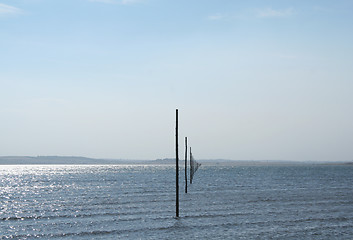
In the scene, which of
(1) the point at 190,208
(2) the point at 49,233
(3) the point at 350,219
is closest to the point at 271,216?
(3) the point at 350,219

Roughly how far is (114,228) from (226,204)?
64.1ft

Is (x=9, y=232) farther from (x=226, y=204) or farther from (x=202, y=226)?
(x=226, y=204)

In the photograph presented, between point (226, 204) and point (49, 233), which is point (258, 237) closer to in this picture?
point (49, 233)

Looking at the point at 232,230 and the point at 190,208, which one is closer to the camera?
the point at 232,230

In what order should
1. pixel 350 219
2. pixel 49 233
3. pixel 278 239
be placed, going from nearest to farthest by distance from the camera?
pixel 278 239 → pixel 49 233 → pixel 350 219

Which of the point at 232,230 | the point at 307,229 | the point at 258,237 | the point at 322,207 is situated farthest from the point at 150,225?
the point at 322,207

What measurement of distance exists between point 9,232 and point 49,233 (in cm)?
329

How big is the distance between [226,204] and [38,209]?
2052 centimetres

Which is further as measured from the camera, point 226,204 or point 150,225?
point 226,204

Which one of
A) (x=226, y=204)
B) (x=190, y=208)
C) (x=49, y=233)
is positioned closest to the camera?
(x=49, y=233)

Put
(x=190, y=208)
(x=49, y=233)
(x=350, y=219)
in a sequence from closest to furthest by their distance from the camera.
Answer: (x=49, y=233)
(x=350, y=219)
(x=190, y=208)

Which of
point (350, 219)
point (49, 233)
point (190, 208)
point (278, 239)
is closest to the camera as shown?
point (278, 239)

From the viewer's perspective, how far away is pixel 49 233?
3225cm

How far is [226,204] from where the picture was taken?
5031 centimetres
